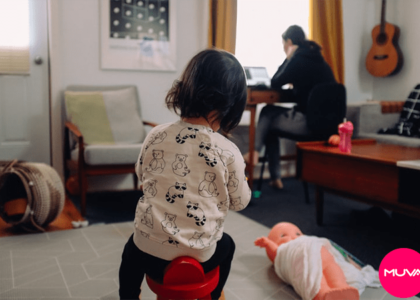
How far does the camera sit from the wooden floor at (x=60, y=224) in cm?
226

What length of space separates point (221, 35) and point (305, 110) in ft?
3.27

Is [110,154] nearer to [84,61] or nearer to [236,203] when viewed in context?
[84,61]

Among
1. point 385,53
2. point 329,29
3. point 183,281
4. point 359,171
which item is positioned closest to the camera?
point 183,281

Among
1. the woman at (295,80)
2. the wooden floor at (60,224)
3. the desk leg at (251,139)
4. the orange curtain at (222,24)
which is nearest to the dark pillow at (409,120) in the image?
the woman at (295,80)

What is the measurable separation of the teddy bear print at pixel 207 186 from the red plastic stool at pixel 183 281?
15 centimetres

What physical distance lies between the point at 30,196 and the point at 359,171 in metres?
1.66

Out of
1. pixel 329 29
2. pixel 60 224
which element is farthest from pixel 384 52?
pixel 60 224

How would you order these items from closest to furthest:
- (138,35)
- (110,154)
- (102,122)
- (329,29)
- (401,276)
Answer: (401,276), (110,154), (102,122), (138,35), (329,29)

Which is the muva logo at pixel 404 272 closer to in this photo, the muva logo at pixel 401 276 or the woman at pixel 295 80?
the muva logo at pixel 401 276

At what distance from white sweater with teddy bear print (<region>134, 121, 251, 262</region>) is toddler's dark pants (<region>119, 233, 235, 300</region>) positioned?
25 mm

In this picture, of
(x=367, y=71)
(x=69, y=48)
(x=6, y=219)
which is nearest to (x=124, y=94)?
(x=69, y=48)

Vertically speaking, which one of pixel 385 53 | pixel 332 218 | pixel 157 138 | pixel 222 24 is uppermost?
pixel 222 24

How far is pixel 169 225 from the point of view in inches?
37.5

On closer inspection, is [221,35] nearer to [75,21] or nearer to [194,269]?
[75,21]
